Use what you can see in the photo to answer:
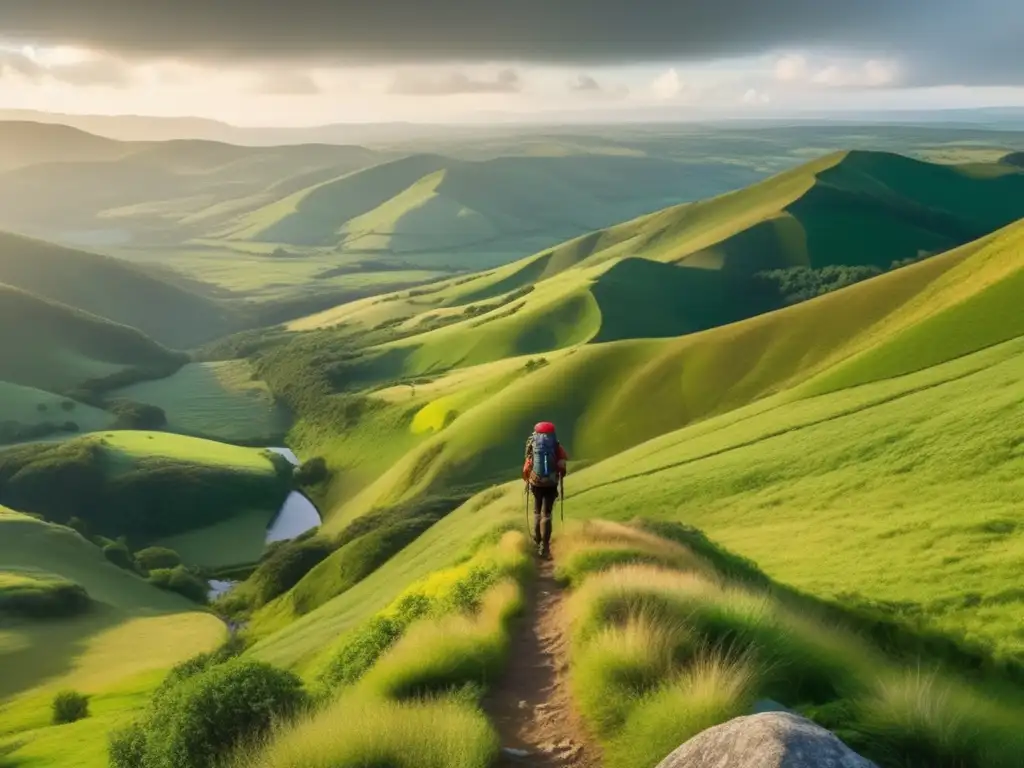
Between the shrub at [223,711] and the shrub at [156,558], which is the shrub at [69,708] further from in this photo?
the shrub at [156,558]

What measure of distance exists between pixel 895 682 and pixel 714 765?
222 inches

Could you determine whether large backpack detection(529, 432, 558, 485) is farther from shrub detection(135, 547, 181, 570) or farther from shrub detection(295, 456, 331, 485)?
shrub detection(295, 456, 331, 485)

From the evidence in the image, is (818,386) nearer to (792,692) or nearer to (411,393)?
(792,692)

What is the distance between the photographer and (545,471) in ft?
84.3

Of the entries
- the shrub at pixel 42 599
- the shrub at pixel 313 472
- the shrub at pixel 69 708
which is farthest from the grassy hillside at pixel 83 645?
the shrub at pixel 313 472

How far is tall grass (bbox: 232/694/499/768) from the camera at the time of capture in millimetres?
11211

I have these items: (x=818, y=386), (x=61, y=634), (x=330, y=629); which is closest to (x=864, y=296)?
(x=818, y=386)

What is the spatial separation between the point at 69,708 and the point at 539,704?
80.2m

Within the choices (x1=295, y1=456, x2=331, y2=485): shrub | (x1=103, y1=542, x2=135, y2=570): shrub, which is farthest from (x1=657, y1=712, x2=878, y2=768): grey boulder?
(x1=295, y1=456, x2=331, y2=485): shrub

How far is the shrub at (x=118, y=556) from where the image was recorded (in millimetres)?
146500

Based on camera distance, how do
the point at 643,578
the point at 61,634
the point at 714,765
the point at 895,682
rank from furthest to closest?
the point at 61,634 → the point at 643,578 → the point at 895,682 → the point at 714,765

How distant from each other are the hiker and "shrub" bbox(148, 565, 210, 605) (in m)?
122

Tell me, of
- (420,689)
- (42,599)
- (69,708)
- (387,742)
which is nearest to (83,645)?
(42,599)

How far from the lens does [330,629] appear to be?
53.6m
